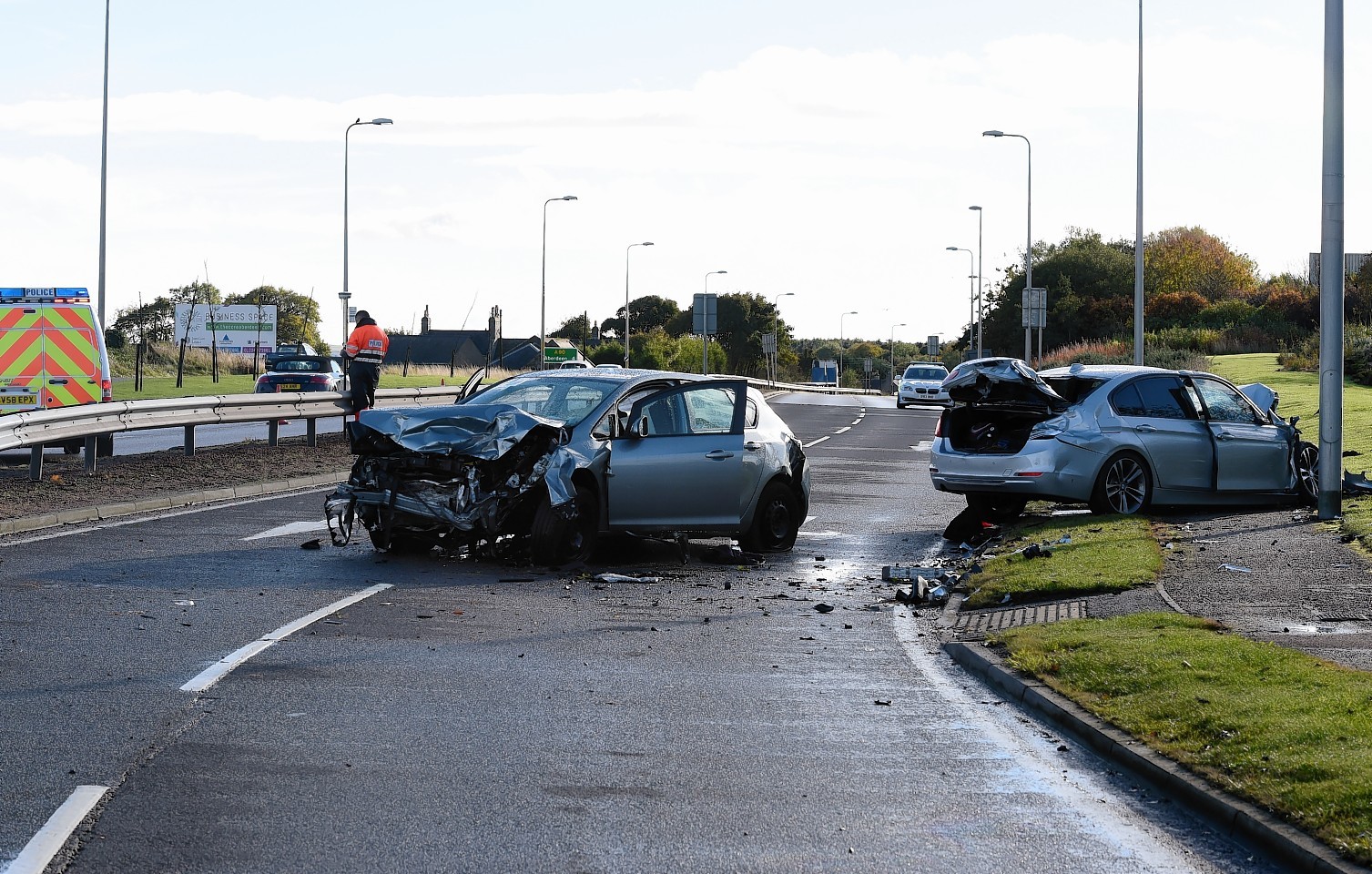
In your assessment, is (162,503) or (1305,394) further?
(1305,394)

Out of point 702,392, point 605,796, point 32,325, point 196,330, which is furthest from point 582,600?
point 196,330

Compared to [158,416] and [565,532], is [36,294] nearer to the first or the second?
[158,416]

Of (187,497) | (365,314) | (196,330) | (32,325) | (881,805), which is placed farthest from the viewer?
(196,330)

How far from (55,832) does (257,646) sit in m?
3.57

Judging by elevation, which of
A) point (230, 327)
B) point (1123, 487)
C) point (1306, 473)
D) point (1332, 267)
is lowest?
point (1123, 487)

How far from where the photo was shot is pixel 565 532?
12453 mm

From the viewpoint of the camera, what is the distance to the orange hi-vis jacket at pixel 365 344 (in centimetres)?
2305

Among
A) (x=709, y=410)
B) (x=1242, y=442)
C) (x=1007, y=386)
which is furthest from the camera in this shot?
(x=1242, y=442)

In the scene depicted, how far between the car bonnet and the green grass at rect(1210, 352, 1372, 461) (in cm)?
571

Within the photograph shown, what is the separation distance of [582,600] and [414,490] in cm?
231

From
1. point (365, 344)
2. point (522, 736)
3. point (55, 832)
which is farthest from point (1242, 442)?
point (55, 832)

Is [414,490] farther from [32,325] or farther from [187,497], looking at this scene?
[32,325]

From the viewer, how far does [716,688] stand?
805cm

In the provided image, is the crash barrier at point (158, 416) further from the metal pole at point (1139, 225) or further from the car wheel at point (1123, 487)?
the metal pole at point (1139, 225)
